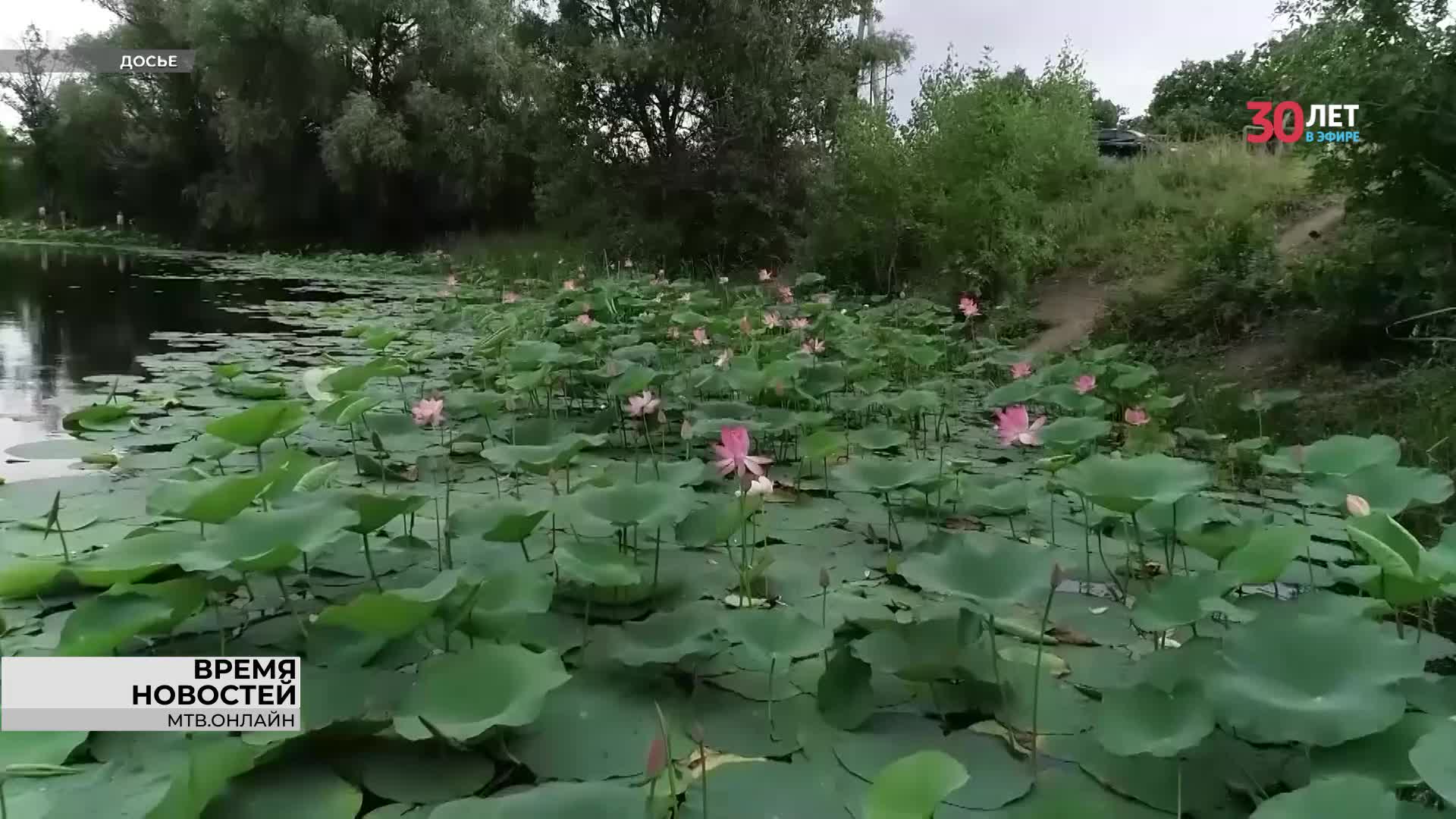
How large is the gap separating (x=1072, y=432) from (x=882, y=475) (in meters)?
0.55

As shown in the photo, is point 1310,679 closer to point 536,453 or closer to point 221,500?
point 536,453

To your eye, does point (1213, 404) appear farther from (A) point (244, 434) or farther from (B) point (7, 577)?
(B) point (7, 577)

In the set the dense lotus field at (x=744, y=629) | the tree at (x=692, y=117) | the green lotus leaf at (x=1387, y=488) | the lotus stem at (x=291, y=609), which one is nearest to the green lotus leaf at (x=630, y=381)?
the dense lotus field at (x=744, y=629)

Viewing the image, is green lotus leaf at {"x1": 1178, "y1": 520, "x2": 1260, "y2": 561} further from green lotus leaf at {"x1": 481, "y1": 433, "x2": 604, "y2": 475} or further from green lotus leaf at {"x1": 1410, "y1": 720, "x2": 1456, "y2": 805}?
green lotus leaf at {"x1": 481, "y1": 433, "x2": 604, "y2": 475}

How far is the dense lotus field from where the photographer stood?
2.61 feet

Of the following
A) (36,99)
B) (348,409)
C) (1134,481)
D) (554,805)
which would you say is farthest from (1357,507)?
(36,99)

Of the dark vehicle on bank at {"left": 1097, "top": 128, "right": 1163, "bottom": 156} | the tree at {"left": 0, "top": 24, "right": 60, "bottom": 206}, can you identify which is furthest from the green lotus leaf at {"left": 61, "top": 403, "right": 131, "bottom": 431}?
the tree at {"left": 0, "top": 24, "right": 60, "bottom": 206}

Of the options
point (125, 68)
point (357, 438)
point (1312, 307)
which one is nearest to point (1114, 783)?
point (357, 438)

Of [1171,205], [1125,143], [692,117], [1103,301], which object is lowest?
[1103,301]

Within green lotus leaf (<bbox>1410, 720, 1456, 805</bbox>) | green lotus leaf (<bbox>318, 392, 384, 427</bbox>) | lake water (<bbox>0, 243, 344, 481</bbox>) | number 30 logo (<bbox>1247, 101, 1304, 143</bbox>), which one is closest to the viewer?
green lotus leaf (<bbox>1410, 720, 1456, 805</bbox>)

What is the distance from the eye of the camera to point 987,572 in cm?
101

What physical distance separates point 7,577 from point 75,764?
47 centimetres

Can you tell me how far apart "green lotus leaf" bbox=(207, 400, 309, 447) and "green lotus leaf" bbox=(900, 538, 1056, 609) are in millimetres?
1058

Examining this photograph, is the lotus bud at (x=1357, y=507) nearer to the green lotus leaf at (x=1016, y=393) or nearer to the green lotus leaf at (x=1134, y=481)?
the green lotus leaf at (x=1134, y=481)
